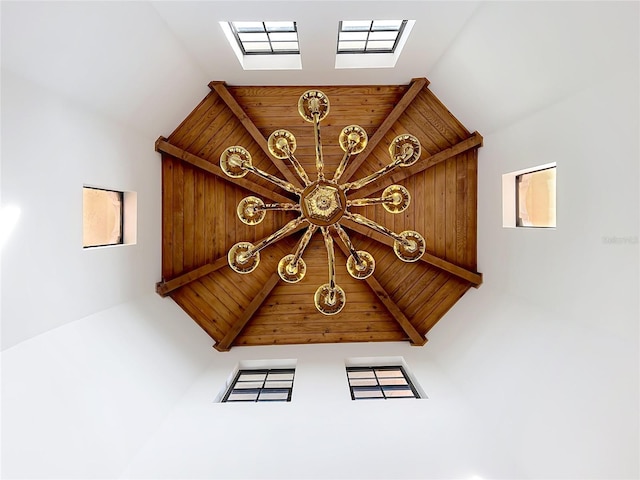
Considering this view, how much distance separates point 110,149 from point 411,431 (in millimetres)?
5077

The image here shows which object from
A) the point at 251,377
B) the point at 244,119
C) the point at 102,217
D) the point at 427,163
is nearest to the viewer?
the point at 102,217

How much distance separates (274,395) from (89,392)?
231cm

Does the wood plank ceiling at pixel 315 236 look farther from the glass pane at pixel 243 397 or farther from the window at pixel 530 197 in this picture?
the glass pane at pixel 243 397

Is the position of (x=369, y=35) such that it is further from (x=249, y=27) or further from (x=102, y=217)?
(x=102, y=217)

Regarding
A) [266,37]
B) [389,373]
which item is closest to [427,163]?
[266,37]

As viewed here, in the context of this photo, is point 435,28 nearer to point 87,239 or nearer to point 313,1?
point 313,1

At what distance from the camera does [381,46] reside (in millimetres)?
5531

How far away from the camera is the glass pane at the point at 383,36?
5320 millimetres

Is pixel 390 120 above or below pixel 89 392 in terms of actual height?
above

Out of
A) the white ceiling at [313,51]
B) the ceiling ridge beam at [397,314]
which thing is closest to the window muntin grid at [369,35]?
the white ceiling at [313,51]

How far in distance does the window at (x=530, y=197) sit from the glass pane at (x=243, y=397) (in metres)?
4.47

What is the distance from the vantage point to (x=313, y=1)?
4121mm
